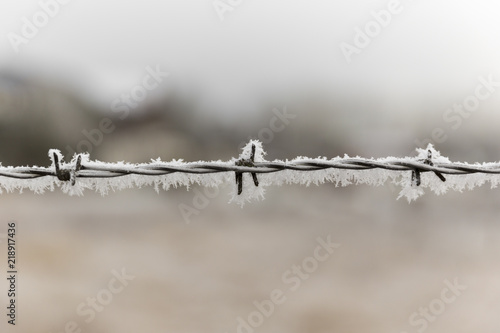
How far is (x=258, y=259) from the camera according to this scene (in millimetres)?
4148

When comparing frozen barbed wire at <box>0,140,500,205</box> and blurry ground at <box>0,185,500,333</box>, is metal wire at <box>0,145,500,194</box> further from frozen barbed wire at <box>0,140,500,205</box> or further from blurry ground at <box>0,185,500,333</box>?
blurry ground at <box>0,185,500,333</box>

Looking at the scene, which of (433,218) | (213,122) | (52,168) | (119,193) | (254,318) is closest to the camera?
(52,168)

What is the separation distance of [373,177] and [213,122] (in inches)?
178

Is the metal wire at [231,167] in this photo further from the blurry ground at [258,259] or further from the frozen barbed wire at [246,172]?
the blurry ground at [258,259]

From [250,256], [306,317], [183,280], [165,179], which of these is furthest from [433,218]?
[165,179]

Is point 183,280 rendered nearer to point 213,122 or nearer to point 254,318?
point 254,318

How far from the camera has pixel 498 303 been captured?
11.1ft
